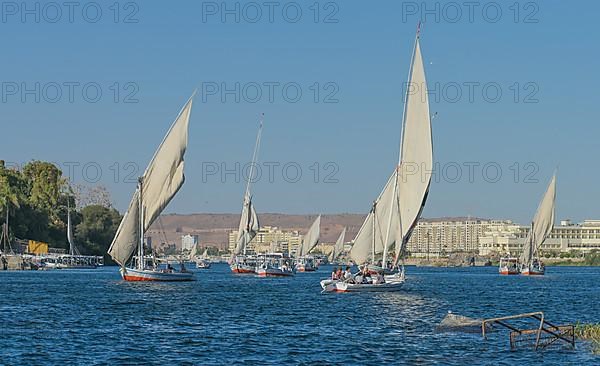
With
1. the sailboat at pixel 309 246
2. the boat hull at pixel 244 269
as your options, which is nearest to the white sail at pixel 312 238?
the sailboat at pixel 309 246

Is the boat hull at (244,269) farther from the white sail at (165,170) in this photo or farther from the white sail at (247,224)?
the white sail at (165,170)

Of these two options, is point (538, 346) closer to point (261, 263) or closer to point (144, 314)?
point (144, 314)

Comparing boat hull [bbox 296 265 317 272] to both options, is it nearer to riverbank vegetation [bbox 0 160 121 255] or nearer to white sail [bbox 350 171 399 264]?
riverbank vegetation [bbox 0 160 121 255]

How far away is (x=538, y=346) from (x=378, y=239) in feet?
179

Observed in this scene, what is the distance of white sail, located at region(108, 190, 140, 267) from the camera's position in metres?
87.1

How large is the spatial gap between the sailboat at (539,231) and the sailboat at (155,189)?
60.8 metres

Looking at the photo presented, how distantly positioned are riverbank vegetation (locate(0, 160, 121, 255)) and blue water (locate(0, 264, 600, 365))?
81.3 metres

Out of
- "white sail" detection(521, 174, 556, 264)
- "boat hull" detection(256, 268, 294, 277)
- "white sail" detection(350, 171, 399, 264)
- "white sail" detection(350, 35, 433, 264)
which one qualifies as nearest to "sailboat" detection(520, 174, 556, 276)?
"white sail" detection(521, 174, 556, 264)

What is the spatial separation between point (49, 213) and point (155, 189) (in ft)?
308

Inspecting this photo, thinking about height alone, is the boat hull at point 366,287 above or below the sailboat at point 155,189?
below

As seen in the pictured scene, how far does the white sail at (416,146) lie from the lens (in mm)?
74375

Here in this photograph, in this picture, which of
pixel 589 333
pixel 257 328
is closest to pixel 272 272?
pixel 257 328

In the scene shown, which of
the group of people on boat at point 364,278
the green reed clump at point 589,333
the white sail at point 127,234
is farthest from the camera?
the white sail at point 127,234

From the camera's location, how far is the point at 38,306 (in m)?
63.7
